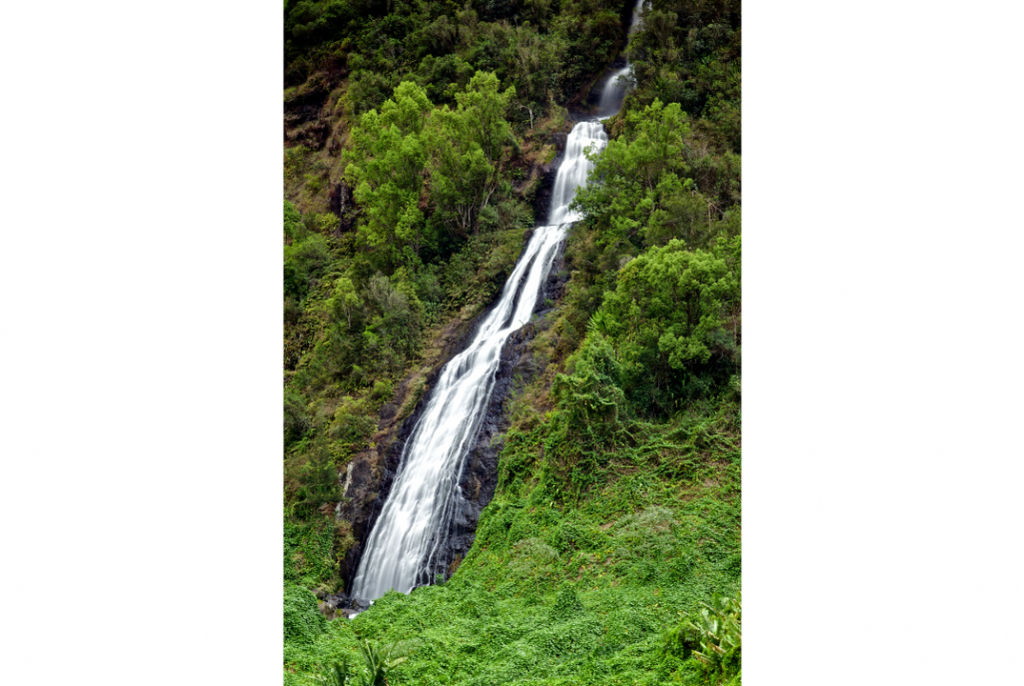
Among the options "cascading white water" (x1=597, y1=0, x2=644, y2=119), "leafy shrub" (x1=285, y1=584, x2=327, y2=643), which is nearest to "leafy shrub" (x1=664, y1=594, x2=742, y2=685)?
"leafy shrub" (x1=285, y1=584, x2=327, y2=643)

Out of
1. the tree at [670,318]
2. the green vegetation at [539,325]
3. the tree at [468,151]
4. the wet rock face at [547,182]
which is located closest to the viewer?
the green vegetation at [539,325]

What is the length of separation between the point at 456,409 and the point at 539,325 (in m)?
0.94

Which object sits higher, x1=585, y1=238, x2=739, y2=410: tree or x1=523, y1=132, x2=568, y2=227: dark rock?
x1=523, y1=132, x2=568, y2=227: dark rock

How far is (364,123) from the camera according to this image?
23.9 feet

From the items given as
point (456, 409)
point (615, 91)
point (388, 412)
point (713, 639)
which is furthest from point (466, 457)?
point (615, 91)

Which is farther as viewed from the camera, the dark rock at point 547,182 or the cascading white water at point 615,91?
the dark rock at point 547,182

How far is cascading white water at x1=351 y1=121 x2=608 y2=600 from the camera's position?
6.52 m

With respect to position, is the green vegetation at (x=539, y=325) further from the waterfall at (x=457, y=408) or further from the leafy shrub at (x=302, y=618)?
the waterfall at (x=457, y=408)

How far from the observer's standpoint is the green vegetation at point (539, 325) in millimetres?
5863

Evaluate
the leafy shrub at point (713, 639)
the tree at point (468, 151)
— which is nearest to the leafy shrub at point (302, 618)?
the leafy shrub at point (713, 639)

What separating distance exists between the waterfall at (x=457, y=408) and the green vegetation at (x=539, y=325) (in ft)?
0.54

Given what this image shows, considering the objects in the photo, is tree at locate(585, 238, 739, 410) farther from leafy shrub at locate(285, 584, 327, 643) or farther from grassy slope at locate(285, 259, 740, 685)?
leafy shrub at locate(285, 584, 327, 643)
